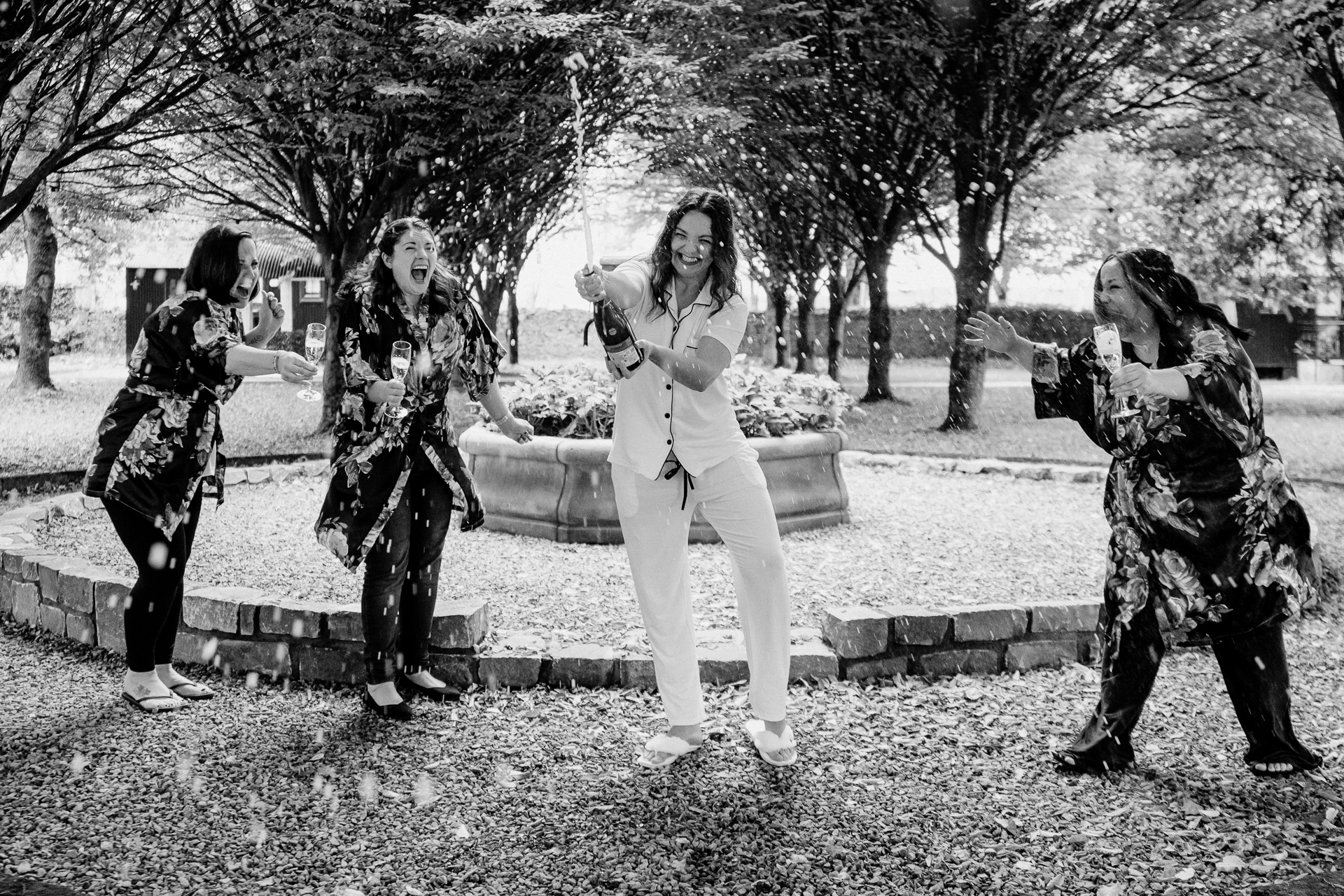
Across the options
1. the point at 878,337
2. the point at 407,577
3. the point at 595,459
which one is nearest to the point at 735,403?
the point at 595,459

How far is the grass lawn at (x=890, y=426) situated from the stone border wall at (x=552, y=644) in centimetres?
667

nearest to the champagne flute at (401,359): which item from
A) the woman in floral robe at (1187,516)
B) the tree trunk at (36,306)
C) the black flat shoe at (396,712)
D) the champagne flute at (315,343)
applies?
the champagne flute at (315,343)

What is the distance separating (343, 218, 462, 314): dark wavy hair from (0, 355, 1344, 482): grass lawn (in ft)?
25.3

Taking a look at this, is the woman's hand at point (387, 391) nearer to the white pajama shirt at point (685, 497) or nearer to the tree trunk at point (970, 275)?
the white pajama shirt at point (685, 497)

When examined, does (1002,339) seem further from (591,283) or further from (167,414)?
(167,414)

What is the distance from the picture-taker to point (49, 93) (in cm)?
892

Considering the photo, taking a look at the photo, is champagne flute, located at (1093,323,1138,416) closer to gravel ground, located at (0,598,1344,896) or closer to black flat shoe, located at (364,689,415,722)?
gravel ground, located at (0,598,1344,896)

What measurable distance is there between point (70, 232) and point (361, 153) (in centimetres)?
1468

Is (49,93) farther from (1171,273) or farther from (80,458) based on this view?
(1171,273)

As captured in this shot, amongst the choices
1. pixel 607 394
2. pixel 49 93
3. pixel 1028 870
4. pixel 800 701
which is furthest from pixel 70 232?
→ pixel 1028 870

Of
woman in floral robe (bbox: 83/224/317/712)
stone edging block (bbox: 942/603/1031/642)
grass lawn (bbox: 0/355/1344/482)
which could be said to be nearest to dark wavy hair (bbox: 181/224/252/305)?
woman in floral robe (bbox: 83/224/317/712)

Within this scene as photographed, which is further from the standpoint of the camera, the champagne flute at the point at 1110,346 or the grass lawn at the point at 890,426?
the grass lawn at the point at 890,426

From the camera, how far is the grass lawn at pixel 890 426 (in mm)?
13656

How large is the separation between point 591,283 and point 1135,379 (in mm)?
1793
